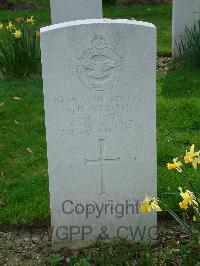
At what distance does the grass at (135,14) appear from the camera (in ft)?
37.5

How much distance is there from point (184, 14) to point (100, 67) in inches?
201

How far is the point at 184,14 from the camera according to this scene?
326 inches

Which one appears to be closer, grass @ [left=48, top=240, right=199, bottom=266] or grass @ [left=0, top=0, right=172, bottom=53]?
grass @ [left=48, top=240, right=199, bottom=266]

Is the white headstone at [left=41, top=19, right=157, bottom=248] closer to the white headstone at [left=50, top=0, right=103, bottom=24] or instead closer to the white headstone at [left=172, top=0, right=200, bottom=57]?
the white headstone at [left=50, top=0, right=103, bottom=24]

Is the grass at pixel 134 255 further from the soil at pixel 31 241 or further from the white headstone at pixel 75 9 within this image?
the white headstone at pixel 75 9

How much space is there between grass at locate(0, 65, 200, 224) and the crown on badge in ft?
4.51

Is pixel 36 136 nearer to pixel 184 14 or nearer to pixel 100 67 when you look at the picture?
pixel 100 67

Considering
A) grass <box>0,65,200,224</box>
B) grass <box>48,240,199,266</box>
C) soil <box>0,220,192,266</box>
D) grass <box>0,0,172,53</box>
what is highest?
grass <box>0,0,172,53</box>

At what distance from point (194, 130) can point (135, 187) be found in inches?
87.5

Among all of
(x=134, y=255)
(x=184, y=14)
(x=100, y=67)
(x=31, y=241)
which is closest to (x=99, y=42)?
(x=100, y=67)

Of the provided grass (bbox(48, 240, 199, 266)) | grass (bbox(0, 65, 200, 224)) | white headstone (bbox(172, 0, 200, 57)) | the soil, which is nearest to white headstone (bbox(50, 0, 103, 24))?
grass (bbox(0, 65, 200, 224))

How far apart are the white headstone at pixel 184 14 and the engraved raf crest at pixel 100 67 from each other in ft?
16.4

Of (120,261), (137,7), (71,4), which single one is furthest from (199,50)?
(137,7)

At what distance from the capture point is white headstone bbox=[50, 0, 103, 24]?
7809 mm
